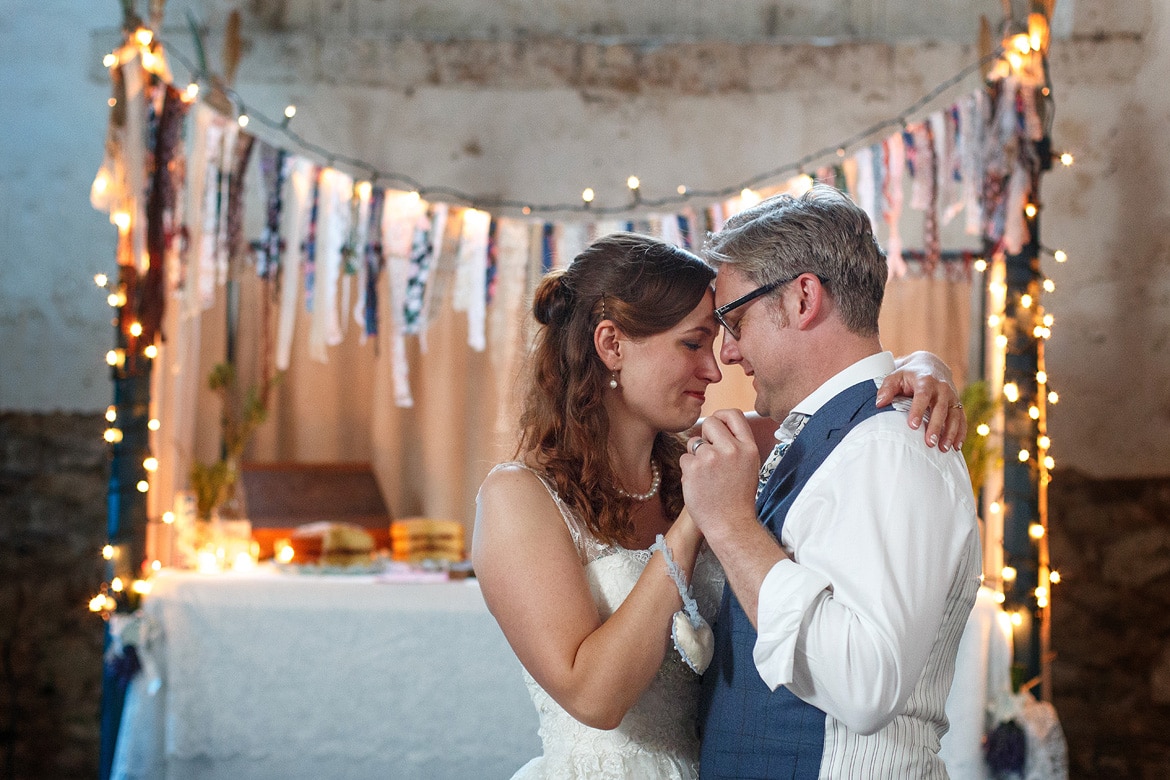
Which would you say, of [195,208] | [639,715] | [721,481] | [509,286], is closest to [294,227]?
[195,208]

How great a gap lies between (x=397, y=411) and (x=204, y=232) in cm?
147

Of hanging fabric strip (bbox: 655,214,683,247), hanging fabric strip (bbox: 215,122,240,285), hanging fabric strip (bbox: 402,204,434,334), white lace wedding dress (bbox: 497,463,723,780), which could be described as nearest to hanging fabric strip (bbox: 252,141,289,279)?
hanging fabric strip (bbox: 215,122,240,285)

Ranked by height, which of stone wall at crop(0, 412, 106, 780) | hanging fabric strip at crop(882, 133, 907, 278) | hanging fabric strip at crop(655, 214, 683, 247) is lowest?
stone wall at crop(0, 412, 106, 780)

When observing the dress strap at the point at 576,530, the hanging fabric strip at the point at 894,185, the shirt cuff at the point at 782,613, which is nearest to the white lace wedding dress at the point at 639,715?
the dress strap at the point at 576,530

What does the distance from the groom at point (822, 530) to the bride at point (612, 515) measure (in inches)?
3.6

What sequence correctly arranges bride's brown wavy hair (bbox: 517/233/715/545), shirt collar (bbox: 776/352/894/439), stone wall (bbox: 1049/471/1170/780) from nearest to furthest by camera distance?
shirt collar (bbox: 776/352/894/439)
bride's brown wavy hair (bbox: 517/233/715/545)
stone wall (bbox: 1049/471/1170/780)

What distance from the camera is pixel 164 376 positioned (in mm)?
3748

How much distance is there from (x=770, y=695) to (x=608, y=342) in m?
0.77

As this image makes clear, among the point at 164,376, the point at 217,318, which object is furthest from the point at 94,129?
the point at 164,376

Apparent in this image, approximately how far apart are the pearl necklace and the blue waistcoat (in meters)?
0.48

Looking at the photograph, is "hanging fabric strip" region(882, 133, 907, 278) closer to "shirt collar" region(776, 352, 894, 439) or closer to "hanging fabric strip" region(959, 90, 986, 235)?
"hanging fabric strip" region(959, 90, 986, 235)

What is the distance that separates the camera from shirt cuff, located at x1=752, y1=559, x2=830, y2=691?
4.16 ft

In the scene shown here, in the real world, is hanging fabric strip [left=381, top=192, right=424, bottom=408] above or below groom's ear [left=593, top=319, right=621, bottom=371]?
above

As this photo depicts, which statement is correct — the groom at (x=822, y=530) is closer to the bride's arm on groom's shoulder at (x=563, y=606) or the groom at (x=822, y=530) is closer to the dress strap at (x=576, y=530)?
the bride's arm on groom's shoulder at (x=563, y=606)
